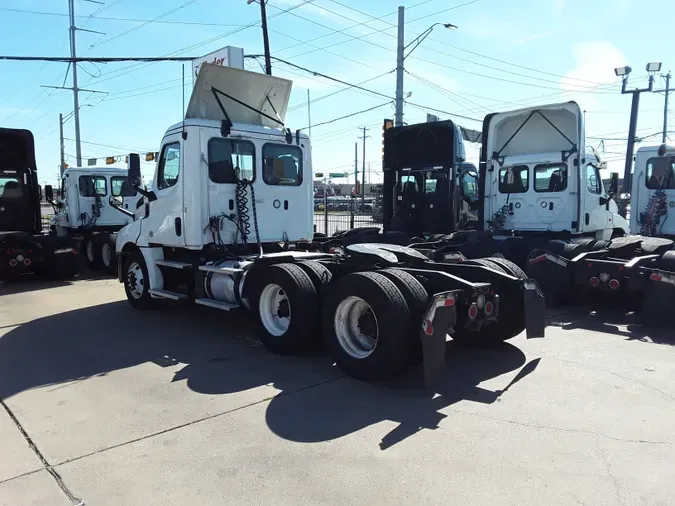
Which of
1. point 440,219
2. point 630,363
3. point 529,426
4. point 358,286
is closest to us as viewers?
point 529,426

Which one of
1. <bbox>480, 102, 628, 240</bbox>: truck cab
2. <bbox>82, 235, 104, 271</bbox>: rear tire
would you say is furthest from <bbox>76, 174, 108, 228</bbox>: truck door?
<bbox>480, 102, 628, 240</bbox>: truck cab

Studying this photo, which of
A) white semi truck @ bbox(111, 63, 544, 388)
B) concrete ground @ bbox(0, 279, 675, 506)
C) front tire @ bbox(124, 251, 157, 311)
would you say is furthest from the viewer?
front tire @ bbox(124, 251, 157, 311)

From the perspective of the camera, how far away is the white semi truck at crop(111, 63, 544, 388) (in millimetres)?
5066

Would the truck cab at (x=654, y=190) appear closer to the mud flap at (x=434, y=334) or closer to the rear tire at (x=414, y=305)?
the rear tire at (x=414, y=305)

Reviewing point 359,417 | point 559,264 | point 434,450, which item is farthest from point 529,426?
point 559,264

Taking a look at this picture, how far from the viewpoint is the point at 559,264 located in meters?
8.53

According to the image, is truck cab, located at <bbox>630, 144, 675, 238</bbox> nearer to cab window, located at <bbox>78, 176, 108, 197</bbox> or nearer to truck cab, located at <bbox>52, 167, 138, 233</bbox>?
truck cab, located at <bbox>52, 167, 138, 233</bbox>

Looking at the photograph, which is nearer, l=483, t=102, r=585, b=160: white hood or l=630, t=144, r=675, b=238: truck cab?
l=483, t=102, r=585, b=160: white hood

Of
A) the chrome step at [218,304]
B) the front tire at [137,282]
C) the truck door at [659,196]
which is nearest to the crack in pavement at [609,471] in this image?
the chrome step at [218,304]

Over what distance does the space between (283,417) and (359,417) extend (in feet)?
2.04

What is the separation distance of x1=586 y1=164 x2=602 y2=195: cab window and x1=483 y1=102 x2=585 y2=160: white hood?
1.98ft

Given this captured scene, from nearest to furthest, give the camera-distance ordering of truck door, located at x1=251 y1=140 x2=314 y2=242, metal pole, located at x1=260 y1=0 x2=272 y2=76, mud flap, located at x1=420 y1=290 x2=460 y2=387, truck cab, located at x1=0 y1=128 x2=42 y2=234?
1. mud flap, located at x1=420 y1=290 x2=460 y2=387
2. truck door, located at x1=251 y1=140 x2=314 y2=242
3. truck cab, located at x1=0 y1=128 x2=42 y2=234
4. metal pole, located at x1=260 y1=0 x2=272 y2=76

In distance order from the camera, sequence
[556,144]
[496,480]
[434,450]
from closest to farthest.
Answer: [496,480] < [434,450] < [556,144]

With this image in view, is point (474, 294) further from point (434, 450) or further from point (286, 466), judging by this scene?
point (286, 466)
